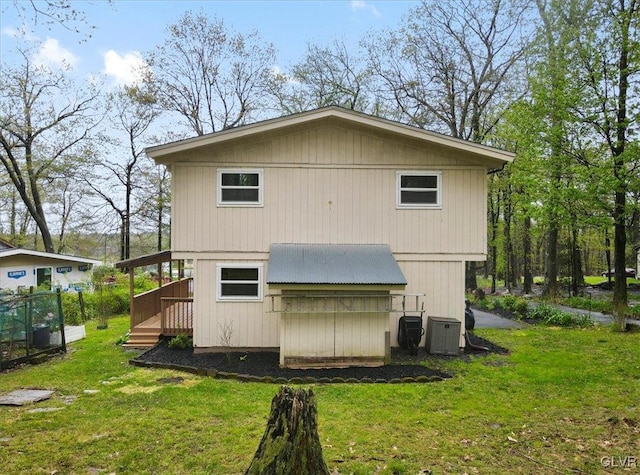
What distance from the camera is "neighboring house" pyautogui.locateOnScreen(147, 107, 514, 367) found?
33.1 ft

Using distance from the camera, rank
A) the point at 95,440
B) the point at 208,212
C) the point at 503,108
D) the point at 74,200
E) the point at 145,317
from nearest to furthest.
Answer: the point at 95,440, the point at 208,212, the point at 145,317, the point at 503,108, the point at 74,200

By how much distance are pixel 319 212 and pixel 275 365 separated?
380 centimetres

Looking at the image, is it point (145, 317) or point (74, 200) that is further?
point (74, 200)

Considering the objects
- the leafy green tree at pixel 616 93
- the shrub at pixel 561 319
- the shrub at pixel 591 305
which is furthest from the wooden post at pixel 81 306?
the shrub at pixel 591 305

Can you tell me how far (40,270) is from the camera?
59.1ft

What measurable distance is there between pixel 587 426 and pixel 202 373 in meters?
6.78

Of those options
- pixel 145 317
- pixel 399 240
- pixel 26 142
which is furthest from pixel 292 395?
pixel 26 142

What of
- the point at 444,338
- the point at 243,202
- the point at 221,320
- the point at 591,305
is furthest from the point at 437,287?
the point at 591,305

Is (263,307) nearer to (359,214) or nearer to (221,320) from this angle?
(221,320)

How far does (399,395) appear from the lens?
7.16 metres

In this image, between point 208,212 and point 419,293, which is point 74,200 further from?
point 419,293

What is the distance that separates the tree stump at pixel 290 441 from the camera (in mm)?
3430

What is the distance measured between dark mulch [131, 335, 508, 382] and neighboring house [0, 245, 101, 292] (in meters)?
10.00

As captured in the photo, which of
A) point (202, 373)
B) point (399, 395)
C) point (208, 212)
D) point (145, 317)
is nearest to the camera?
point (399, 395)
